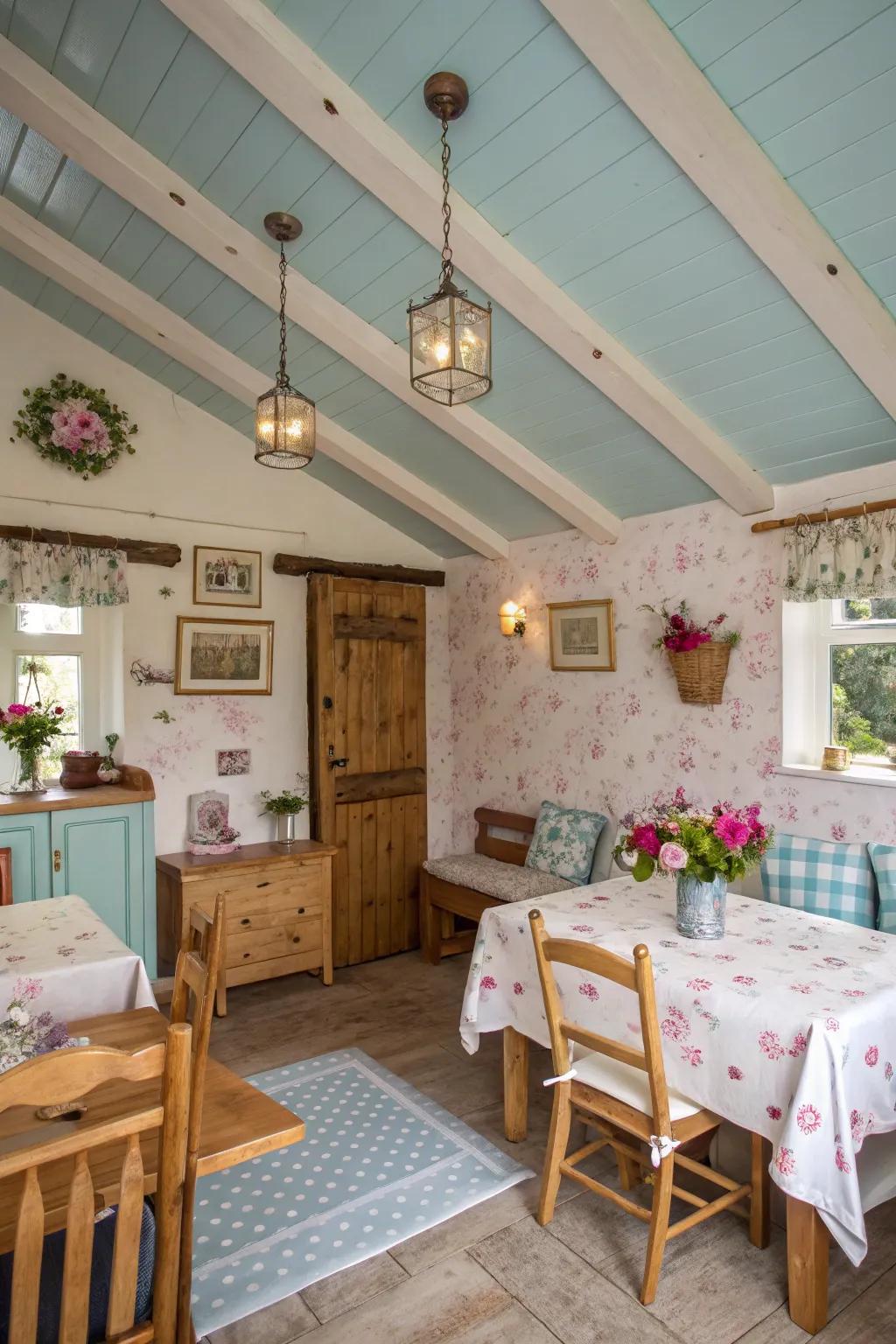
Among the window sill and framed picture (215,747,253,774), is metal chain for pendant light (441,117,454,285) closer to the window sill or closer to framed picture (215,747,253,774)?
the window sill

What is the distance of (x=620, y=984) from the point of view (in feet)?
7.11

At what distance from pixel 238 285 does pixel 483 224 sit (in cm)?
116

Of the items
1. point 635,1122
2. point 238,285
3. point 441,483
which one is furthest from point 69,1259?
point 441,483

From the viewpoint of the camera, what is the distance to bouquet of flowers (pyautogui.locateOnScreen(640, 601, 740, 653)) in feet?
11.4

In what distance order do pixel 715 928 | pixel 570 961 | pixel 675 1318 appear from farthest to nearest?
1. pixel 715 928
2. pixel 570 961
3. pixel 675 1318

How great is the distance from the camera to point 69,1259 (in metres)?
1.25

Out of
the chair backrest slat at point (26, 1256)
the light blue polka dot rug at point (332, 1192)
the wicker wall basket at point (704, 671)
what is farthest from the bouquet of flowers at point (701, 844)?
the chair backrest slat at point (26, 1256)

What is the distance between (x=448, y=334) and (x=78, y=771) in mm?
2842

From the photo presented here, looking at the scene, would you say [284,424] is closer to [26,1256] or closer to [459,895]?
[26,1256]

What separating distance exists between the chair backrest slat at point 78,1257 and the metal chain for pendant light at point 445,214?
195 cm

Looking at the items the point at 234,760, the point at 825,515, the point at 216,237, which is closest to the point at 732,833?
the point at 825,515

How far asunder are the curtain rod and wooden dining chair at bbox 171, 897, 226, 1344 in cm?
249

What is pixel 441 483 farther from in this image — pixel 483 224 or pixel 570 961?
pixel 570 961

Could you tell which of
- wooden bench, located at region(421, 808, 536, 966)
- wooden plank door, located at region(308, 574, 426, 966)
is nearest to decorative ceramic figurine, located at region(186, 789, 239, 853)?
wooden plank door, located at region(308, 574, 426, 966)
